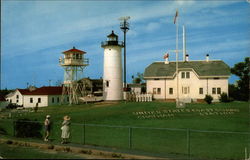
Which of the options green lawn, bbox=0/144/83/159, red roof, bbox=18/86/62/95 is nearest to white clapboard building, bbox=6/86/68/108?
red roof, bbox=18/86/62/95

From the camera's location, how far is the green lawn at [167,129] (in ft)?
69.8

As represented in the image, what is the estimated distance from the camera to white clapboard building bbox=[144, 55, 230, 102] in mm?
54344

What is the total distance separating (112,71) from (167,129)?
42.0 metres

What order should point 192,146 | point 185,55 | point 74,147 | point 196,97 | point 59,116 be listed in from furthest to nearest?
point 185,55, point 196,97, point 59,116, point 192,146, point 74,147

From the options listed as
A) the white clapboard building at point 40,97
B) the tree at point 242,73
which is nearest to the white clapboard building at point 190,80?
the tree at point 242,73

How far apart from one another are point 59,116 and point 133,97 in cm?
1965

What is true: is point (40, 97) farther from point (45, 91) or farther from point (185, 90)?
point (185, 90)

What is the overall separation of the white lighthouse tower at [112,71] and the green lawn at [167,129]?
12257mm

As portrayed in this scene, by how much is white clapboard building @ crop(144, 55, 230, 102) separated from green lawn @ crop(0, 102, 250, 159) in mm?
10464

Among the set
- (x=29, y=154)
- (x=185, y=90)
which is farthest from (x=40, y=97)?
(x=29, y=154)

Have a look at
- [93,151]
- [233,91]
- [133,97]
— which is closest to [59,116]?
[133,97]

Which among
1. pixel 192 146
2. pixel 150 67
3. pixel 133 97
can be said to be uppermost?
pixel 150 67

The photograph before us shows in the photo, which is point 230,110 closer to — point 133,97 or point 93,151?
point 133,97

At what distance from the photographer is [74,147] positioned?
18.0 m
